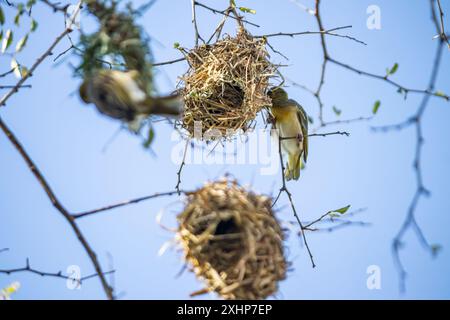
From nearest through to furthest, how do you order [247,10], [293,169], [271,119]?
[247,10], [271,119], [293,169]

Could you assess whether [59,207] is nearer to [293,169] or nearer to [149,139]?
[149,139]

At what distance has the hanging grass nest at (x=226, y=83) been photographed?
3014 mm

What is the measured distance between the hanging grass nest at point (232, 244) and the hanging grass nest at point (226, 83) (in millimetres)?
944

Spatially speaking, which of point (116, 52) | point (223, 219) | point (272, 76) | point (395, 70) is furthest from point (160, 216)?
point (272, 76)

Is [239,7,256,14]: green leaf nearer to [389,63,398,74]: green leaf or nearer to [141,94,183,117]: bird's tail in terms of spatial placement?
[389,63,398,74]: green leaf

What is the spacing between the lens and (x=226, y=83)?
122 inches

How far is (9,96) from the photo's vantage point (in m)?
1.81

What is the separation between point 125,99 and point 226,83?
1.46 m

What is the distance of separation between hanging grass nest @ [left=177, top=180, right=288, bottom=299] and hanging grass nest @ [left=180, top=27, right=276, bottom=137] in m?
0.94

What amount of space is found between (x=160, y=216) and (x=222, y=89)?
1189mm

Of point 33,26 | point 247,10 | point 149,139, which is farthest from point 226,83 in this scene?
point 149,139

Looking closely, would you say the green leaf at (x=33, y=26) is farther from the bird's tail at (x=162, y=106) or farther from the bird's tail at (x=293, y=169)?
the bird's tail at (x=293, y=169)

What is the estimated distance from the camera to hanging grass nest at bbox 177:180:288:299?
6.60 ft
